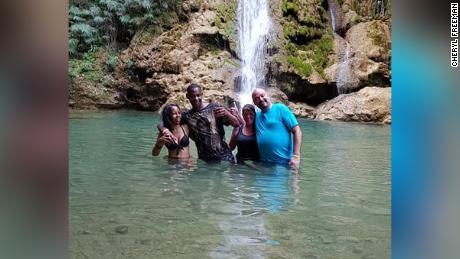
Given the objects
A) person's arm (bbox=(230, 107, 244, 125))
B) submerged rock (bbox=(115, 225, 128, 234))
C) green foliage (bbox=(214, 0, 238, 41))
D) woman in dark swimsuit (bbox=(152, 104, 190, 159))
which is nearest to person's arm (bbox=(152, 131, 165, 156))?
woman in dark swimsuit (bbox=(152, 104, 190, 159))

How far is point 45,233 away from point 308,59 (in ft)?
7.58

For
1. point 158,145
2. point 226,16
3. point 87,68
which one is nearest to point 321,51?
point 226,16

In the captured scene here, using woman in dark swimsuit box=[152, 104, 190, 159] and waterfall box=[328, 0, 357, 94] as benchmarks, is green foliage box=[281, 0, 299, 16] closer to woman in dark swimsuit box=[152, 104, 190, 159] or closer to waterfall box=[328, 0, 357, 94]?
waterfall box=[328, 0, 357, 94]

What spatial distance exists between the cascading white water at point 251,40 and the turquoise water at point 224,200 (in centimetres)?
58

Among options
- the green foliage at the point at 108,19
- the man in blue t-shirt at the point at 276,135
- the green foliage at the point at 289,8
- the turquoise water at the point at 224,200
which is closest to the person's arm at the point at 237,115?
the man in blue t-shirt at the point at 276,135

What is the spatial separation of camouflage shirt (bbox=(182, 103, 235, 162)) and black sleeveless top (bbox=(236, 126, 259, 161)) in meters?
0.09

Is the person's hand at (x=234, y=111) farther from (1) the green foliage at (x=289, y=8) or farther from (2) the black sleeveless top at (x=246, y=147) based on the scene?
(1) the green foliage at (x=289, y=8)

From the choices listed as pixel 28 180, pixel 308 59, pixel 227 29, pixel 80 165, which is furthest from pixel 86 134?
pixel 308 59

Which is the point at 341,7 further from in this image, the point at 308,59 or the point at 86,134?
the point at 86,134

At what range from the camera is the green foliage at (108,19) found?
291 cm

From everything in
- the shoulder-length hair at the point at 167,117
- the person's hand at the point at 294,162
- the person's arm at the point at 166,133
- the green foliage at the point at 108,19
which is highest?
the green foliage at the point at 108,19

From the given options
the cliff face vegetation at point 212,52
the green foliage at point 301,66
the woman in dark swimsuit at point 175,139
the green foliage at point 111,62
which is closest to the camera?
the woman in dark swimsuit at point 175,139

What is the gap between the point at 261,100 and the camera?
2.88 meters

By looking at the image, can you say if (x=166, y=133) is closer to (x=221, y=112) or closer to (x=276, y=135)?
(x=221, y=112)
